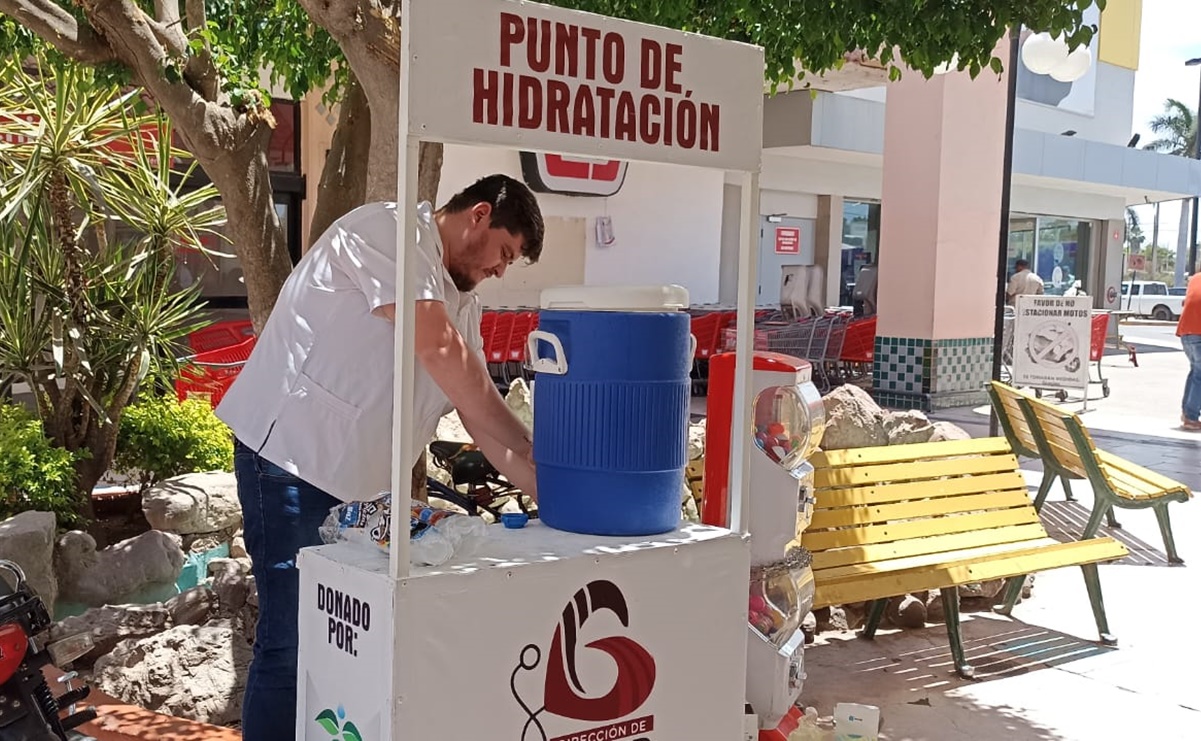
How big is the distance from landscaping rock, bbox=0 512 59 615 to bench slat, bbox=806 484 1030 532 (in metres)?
2.89

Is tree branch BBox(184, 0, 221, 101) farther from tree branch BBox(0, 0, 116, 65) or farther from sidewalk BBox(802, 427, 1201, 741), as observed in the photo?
sidewalk BBox(802, 427, 1201, 741)

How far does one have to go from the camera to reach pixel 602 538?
2434mm

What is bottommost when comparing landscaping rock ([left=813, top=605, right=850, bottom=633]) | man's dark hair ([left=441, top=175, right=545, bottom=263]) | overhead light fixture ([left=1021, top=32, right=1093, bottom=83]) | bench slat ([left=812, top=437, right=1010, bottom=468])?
landscaping rock ([left=813, top=605, right=850, bottom=633])

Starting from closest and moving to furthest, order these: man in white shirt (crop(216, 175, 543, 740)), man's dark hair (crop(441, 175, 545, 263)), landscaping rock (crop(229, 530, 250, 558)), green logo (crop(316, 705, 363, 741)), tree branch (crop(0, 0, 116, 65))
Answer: green logo (crop(316, 705, 363, 741)), man in white shirt (crop(216, 175, 543, 740)), man's dark hair (crop(441, 175, 545, 263)), tree branch (crop(0, 0, 116, 65)), landscaping rock (crop(229, 530, 250, 558))

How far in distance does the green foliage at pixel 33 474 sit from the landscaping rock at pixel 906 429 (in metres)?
3.99

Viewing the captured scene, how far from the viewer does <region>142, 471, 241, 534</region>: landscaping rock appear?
501cm

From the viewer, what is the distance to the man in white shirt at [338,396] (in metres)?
2.46

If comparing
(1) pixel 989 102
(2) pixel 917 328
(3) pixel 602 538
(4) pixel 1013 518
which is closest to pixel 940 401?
(2) pixel 917 328

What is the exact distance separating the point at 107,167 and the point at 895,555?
402cm

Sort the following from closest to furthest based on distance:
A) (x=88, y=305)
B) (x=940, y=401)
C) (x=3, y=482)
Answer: (x=3, y=482), (x=88, y=305), (x=940, y=401)

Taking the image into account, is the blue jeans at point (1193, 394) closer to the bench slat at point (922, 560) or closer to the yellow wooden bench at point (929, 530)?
the yellow wooden bench at point (929, 530)

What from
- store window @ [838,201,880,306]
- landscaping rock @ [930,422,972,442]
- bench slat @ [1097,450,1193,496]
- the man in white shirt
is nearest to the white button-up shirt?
the man in white shirt

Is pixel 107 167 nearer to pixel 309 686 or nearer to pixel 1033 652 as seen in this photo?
pixel 309 686

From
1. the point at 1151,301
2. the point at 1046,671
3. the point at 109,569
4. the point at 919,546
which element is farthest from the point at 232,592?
the point at 1151,301
